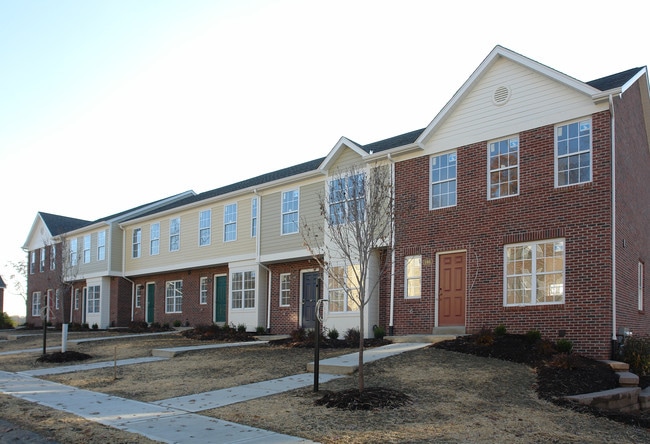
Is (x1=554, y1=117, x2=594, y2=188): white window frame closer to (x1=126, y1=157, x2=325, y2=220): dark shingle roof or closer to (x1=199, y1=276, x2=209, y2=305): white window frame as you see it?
(x1=126, y1=157, x2=325, y2=220): dark shingle roof

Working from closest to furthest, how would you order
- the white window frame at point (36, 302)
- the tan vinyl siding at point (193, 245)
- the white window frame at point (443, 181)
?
the white window frame at point (443, 181) < the tan vinyl siding at point (193, 245) < the white window frame at point (36, 302)

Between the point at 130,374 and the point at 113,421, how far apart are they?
532cm

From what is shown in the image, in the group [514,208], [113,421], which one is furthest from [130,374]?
[514,208]

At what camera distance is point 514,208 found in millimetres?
16141

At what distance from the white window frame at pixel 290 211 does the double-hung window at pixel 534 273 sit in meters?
9.02

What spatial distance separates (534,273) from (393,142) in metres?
7.63

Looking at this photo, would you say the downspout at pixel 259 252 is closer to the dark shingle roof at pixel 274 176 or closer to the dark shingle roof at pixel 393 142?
the dark shingle roof at pixel 274 176

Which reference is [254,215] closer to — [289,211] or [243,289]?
[289,211]

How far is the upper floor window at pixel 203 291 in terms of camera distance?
94.0ft

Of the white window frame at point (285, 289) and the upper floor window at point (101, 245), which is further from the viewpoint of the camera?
the upper floor window at point (101, 245)

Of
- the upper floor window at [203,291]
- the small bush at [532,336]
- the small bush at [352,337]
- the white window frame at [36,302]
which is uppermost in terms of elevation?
the upper floor window at [203,291]

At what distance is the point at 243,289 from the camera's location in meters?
25.6

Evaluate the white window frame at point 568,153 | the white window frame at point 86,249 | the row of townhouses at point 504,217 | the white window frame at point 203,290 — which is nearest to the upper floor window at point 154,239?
the white window frame at point 203,290

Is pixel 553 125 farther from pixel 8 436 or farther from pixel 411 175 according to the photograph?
pixel 8 436
